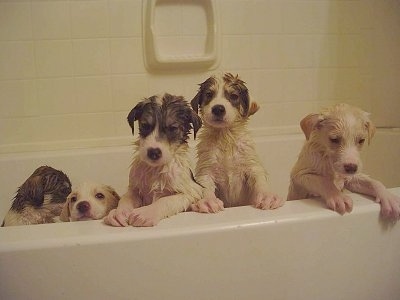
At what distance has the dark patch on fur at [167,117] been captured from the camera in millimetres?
1145

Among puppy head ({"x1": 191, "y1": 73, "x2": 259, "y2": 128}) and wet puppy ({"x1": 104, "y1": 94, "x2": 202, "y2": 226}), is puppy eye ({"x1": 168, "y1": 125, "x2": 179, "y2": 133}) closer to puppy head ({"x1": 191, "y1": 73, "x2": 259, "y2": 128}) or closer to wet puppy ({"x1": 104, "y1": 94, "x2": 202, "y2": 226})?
wet puppy ({"x1": 104, "y1": 94, "x2": 202, "y2": 226})

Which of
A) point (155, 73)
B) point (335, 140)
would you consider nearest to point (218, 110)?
point (335, 140)

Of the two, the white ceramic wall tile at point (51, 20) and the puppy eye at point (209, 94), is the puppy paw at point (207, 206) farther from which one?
the white ceramic wall tile at point (51, 20)

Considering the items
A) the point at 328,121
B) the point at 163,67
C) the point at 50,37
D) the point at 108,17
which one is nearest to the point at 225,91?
the point at 328,121

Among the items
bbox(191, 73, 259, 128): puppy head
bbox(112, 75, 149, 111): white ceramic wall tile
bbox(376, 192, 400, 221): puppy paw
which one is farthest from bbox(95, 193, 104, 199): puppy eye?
bbox(376, 192, 400, 221): puppy paw

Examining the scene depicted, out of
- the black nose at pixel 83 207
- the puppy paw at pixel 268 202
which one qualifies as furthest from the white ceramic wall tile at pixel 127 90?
the puppy paw at pixel 268 202

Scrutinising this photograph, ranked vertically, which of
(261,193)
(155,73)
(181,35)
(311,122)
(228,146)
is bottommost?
(261,193)

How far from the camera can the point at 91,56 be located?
2.00 m

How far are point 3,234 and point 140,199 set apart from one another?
44cm

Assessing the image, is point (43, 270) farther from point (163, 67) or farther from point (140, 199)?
point (163, 67)

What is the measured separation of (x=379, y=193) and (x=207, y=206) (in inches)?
19.1

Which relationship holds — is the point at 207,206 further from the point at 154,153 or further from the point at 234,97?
the point at 234,97

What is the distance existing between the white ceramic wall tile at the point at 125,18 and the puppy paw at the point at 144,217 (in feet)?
4.03

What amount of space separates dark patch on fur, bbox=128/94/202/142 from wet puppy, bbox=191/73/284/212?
144 mm
